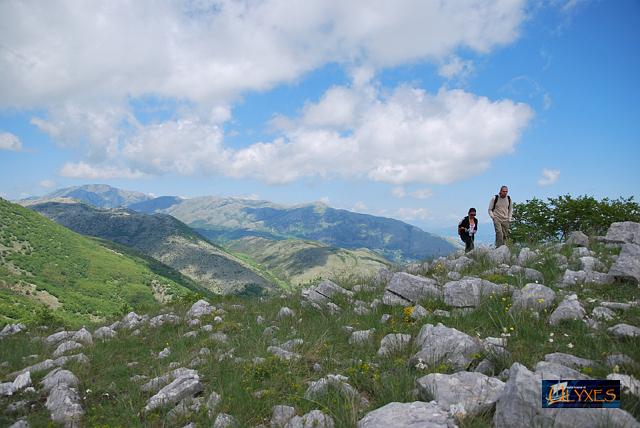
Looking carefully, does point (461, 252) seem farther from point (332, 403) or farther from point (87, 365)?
point (87, 365)

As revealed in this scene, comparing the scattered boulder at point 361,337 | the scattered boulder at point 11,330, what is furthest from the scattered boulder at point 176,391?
the scattered boulder at point 11,330

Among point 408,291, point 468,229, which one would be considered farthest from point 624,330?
point 468,229

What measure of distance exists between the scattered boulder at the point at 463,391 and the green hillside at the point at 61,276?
57.8 m

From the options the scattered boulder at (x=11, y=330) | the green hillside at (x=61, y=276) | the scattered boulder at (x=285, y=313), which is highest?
the scattered boulder at (x=285, y=313)

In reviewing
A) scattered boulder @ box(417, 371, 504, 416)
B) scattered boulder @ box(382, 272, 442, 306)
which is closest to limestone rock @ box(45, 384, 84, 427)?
scattered boulder @ box(417, 371, 504, 416)

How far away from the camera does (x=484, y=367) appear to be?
5359 millimetres

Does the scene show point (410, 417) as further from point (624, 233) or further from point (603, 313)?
point (624, 233)

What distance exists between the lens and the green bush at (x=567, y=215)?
34938 millimetres

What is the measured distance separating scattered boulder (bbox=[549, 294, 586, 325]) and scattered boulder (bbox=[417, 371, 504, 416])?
9.40ft

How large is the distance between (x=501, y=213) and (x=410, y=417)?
15.8 m

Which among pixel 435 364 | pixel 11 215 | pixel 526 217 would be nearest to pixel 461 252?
pixel 435 364

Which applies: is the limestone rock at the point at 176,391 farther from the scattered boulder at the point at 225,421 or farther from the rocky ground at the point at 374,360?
the scattered boulder at the point at 225,421

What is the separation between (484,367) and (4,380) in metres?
9.81

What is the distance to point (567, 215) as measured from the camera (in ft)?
122
